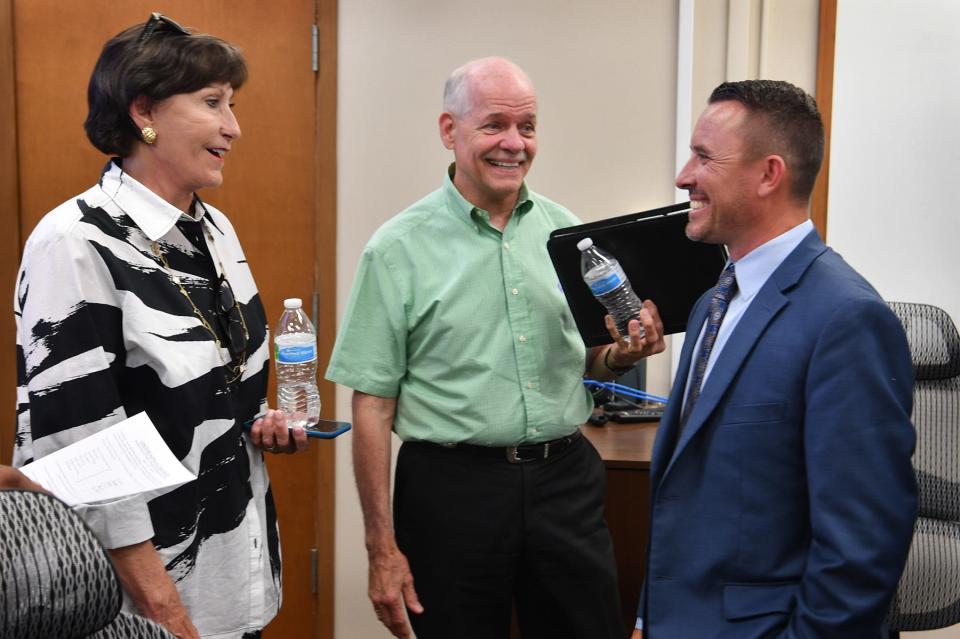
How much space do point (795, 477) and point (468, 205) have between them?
97cm

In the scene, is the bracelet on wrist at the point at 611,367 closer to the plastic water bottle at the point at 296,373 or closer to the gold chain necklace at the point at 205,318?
the plastic water bottle at the point at 296,373

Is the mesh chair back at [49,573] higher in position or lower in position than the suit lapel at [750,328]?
lower

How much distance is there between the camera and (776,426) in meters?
1.25

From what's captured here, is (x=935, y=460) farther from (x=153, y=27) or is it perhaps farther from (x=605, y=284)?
(x=153, y=27)

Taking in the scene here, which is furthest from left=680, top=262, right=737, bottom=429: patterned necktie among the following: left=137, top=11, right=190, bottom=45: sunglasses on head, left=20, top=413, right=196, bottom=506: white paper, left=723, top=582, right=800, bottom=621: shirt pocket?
left=137, top=11, right=190, bottom=45: sunglasses on head

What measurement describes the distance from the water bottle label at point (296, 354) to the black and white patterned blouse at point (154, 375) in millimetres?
60

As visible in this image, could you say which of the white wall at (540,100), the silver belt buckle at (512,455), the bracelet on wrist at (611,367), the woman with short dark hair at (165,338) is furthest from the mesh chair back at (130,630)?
the white wall at (540,100)

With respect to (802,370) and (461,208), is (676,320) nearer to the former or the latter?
(461,208)

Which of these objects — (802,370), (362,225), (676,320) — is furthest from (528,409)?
(362,225)

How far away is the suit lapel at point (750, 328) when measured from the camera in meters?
1.29

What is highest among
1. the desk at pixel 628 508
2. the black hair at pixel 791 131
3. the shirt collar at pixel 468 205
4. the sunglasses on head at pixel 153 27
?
the sunglasses on head at pixel 153 27

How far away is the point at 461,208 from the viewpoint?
1968 millimetres

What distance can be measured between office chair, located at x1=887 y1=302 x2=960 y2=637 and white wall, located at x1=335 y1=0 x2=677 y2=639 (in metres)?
1.15

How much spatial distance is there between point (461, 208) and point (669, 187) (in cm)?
132
